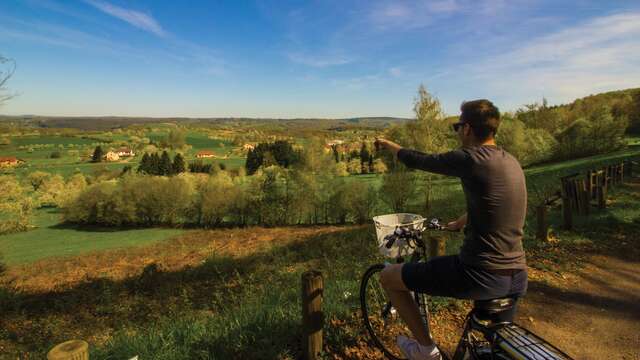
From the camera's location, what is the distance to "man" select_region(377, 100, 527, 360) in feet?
8.43

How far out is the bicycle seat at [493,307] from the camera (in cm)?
271

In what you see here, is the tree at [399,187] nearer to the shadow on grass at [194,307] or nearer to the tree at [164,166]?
the shadow on grass at [194,307]

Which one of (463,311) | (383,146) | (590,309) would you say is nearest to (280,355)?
(383,146)

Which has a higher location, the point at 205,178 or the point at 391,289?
the point at 391,289

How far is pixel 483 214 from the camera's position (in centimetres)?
262

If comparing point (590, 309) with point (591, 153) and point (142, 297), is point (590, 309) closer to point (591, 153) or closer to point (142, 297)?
point (142, 297)

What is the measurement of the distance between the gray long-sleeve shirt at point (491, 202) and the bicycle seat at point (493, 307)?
29 centimetres

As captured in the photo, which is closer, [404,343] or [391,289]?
[391,289]

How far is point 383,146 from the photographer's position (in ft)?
10.9

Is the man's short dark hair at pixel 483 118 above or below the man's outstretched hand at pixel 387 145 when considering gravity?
above

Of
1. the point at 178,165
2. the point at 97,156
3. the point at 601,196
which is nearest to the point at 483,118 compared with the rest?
the point at 601,196

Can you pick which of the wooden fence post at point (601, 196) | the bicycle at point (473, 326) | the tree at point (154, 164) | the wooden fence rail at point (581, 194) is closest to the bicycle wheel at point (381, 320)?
the bicycle at point (473, 326)

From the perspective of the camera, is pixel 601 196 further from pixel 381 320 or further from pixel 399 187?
pixel 399 187

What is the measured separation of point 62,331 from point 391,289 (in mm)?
12656
